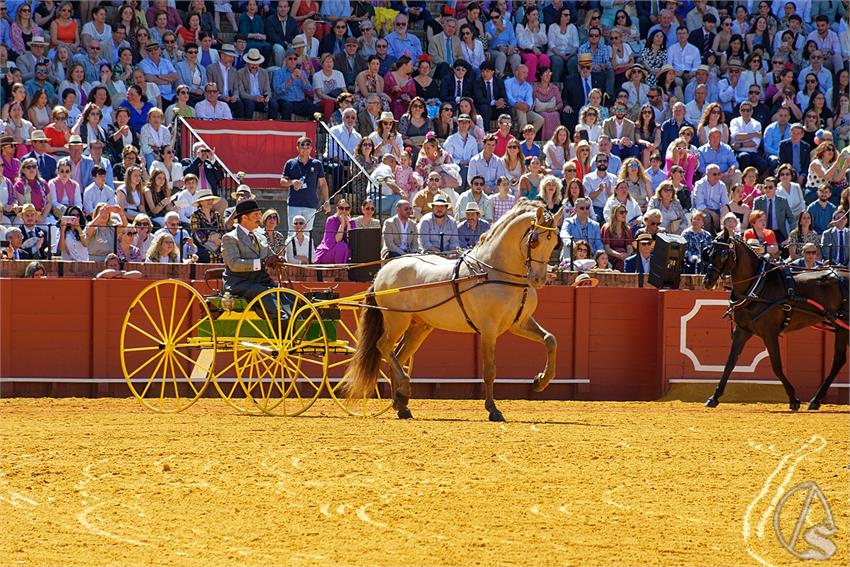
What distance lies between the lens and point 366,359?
42.2 feet

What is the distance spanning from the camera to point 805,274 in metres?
15.5

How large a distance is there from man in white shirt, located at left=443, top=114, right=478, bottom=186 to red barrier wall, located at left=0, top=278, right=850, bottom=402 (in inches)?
124

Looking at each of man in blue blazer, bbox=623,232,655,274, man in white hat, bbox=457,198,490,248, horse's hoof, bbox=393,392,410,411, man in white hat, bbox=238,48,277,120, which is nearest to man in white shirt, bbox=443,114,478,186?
man in white hat, bbox=457,198,490,248

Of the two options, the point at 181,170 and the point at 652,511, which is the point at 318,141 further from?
the point at 652,511

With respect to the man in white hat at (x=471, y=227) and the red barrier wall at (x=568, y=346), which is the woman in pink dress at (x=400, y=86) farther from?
the red barrier wall at (x=568, y=346)

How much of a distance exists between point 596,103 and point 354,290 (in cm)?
658

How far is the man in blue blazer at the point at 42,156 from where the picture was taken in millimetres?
16953

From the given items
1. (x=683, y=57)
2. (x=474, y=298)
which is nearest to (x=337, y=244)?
(x=474, y=298)

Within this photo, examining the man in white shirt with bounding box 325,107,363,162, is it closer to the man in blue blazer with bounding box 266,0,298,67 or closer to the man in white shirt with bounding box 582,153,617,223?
the man in blue blazer with bounding box 266,0,298,67

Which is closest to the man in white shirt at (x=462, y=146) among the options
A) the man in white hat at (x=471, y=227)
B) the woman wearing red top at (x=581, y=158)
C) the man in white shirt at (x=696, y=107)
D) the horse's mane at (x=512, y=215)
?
the woman wearing red top at (x=581, y=158)

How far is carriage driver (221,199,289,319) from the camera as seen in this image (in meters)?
12.6

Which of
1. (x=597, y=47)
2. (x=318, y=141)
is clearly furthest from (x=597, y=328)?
(x=597, y=47)

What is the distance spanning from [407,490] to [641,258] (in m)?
9.83

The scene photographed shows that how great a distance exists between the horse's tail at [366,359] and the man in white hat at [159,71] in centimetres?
763
